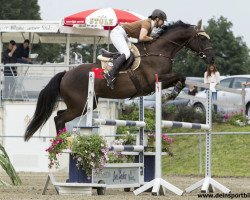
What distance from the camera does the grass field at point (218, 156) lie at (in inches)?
837

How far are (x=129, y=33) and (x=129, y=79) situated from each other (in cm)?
69

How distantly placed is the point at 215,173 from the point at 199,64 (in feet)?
137

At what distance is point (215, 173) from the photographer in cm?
2077

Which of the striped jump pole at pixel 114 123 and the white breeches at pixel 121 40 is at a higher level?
the white breeches at pixel 121 40

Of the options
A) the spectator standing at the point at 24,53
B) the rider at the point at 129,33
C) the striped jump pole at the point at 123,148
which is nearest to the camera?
the striped jump pole at the point at 123,148

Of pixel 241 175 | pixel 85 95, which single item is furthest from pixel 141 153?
pixel 241 175

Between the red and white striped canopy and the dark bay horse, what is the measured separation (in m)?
8.19

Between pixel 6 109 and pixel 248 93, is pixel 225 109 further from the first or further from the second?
pixel 6 109

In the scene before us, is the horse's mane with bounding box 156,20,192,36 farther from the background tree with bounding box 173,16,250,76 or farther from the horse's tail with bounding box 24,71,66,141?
the background tree with bounding box 173,16,250,76

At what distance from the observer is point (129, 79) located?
50.1 feet

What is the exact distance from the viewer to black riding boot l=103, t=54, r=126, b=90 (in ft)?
49.4

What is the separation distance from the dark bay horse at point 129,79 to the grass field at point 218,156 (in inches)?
201

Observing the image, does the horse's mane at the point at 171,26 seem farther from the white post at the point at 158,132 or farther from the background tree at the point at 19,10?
the background tree at the point at 19,10

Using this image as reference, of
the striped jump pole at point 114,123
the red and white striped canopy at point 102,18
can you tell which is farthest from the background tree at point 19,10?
the striped jump pole at point 114,123
